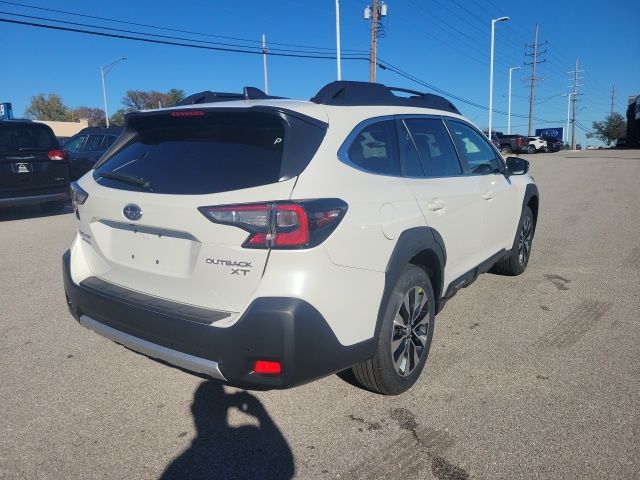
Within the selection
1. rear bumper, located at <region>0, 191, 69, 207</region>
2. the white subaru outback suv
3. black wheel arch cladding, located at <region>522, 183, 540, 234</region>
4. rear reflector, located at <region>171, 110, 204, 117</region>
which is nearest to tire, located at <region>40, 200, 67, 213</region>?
rear bumper, located at <region>0, 191, 69, 207</region>

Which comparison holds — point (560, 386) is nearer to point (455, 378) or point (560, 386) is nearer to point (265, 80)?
point (455, 378)

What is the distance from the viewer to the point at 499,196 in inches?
184

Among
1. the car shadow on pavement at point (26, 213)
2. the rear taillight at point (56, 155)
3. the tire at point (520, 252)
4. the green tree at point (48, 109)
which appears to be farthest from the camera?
the green tree at point (48, 109)

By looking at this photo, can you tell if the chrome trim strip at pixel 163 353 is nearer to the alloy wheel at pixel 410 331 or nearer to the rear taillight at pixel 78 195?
the rear taillight at pixel 78 195

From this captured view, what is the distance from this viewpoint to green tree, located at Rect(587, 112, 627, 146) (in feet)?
320

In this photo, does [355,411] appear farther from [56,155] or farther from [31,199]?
[56,155]

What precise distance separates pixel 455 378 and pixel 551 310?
1.79 meters

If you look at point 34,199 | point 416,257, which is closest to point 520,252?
point 416,257

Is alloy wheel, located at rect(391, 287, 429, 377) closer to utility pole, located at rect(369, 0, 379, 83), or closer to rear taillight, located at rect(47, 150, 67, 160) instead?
rear taillight, located at rect(47, 150, 67, 160)

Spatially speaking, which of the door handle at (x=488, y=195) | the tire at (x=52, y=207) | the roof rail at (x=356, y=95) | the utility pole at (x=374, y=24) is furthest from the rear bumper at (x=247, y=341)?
the utility pole at (x=374, y=24)

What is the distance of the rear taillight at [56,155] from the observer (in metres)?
9.71

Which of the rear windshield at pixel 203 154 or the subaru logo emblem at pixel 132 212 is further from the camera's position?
the subaru logo emblem at pixel 132 212

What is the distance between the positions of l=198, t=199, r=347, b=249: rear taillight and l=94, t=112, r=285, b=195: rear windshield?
152 mm

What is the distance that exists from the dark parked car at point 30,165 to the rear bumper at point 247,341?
7.77m
